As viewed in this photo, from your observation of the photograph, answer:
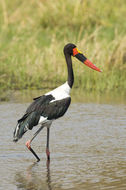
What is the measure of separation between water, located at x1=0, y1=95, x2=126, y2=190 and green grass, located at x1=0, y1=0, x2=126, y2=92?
1503mm

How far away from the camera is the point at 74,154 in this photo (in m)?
6.46

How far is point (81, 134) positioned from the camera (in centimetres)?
745

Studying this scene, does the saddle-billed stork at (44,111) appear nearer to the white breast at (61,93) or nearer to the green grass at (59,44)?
the white breast at (61,93)

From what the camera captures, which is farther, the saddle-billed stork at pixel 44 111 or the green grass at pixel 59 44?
the green grass at pixel 59 44

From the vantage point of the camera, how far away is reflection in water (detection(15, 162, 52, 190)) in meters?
5.35

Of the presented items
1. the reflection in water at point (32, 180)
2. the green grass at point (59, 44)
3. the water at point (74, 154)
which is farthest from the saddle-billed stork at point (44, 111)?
the green grass at point (59, 44)

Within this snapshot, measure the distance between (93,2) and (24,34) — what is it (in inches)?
77.7

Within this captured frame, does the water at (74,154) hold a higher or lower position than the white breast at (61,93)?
lower

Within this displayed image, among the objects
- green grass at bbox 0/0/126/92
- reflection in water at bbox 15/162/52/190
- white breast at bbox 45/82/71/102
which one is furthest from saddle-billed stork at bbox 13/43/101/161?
green grass at bbox 0/0/126/92

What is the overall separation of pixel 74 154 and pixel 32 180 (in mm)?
993

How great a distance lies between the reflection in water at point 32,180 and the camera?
17.5ft

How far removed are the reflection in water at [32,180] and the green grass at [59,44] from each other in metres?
3.69

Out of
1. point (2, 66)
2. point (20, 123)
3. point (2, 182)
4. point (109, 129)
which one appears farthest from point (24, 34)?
point (2, 182)

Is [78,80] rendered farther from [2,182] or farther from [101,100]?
[2,182]
